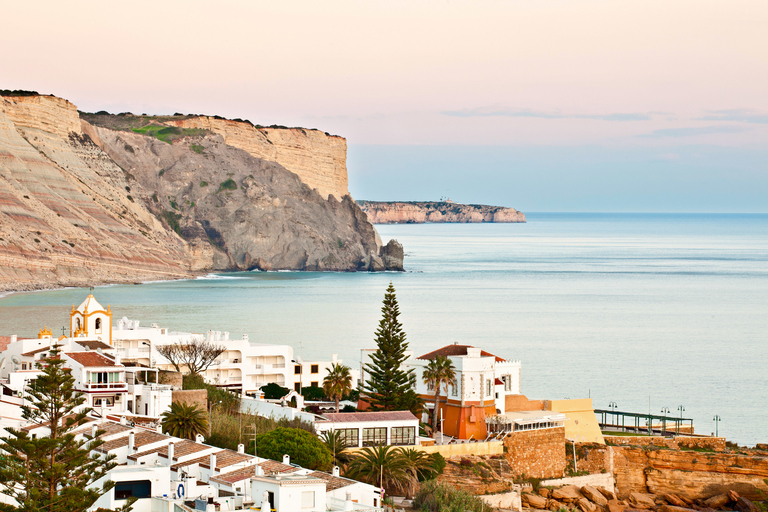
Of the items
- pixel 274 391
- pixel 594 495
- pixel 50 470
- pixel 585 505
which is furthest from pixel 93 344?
pixel 50 470

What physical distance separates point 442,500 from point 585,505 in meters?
7.40

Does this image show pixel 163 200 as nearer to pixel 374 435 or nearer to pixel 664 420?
pixel 664 420

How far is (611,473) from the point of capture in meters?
35.0

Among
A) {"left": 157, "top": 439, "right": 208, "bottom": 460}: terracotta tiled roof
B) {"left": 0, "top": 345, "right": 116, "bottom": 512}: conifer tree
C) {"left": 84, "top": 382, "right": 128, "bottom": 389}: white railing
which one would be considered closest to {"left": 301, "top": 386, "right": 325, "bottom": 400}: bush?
{"left": 84, "top": 382, "right": 128, "bottom": 389}: white railing

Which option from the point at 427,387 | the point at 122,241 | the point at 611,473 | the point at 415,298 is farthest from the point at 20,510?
the point at 122,241

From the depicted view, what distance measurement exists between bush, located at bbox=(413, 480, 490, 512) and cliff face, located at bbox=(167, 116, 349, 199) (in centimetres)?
A: 12869

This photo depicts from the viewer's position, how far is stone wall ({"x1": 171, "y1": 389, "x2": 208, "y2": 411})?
31.5 meters

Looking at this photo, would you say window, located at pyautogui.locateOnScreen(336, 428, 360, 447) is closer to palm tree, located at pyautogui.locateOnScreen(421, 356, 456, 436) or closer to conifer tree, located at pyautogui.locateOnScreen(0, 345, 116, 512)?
palm tree, located at pyautogui.locateOnScreen(421, 356, 456, 436)

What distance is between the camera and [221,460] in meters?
23.6

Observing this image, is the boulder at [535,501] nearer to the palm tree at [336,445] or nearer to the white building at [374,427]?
the white building at [374,427]

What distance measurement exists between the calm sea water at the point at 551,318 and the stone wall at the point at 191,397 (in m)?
21.9

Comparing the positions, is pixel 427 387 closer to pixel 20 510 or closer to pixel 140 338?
pixel 140 338

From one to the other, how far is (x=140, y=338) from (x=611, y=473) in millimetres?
19335

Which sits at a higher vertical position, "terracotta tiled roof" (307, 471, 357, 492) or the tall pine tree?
the tall pine tree
